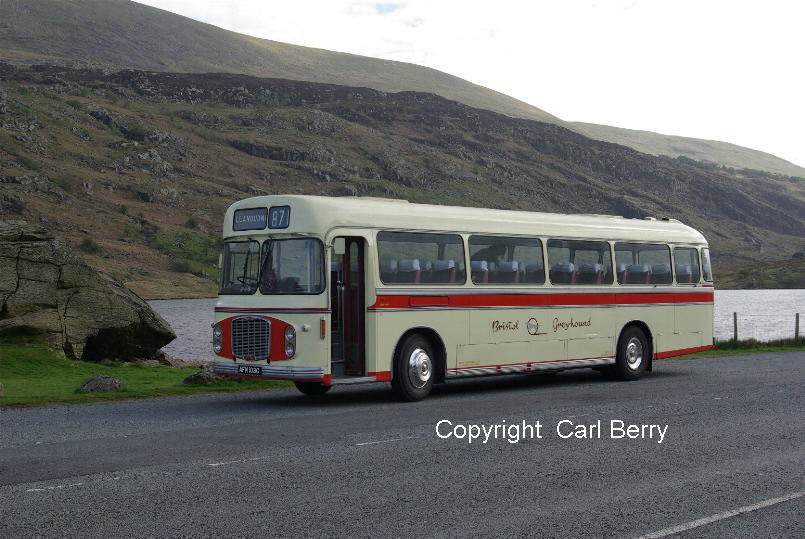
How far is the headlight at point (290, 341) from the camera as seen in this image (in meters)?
15.2

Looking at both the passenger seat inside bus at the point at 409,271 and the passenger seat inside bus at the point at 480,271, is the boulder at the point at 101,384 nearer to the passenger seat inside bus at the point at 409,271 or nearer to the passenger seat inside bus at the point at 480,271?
the passenger seat inside bus at the point at 409,271

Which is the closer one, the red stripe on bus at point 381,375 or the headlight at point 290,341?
the headlight at point 290,341

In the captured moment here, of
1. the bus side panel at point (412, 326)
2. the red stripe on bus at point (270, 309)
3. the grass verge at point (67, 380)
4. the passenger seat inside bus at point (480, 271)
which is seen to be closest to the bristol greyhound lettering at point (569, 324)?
the passenger seat inside bus at point (480, 271)

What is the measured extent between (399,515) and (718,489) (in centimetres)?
306

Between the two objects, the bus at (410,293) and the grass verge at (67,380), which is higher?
the bus at (410,293)

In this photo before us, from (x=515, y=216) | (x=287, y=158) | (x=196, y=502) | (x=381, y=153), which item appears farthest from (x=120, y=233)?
(x=196, y=502)

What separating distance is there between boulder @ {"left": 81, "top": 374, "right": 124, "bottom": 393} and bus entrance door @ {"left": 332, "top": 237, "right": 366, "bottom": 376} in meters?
4.54

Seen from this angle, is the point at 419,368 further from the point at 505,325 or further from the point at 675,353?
the point at 675,353

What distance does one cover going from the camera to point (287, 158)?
180m

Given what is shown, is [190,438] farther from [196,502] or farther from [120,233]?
[120,233]

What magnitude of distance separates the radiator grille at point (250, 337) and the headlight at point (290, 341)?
1.16 feet

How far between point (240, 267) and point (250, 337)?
4.06 feet

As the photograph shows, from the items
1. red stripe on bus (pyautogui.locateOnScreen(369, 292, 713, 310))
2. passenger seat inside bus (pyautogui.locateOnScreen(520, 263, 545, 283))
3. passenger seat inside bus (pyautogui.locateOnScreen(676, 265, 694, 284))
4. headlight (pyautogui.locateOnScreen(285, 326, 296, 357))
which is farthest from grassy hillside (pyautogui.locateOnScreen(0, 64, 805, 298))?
headlight (pyautogui.locateOnScreen(285, 326, 296, 357))

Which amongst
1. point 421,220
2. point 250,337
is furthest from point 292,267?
point 421,220
